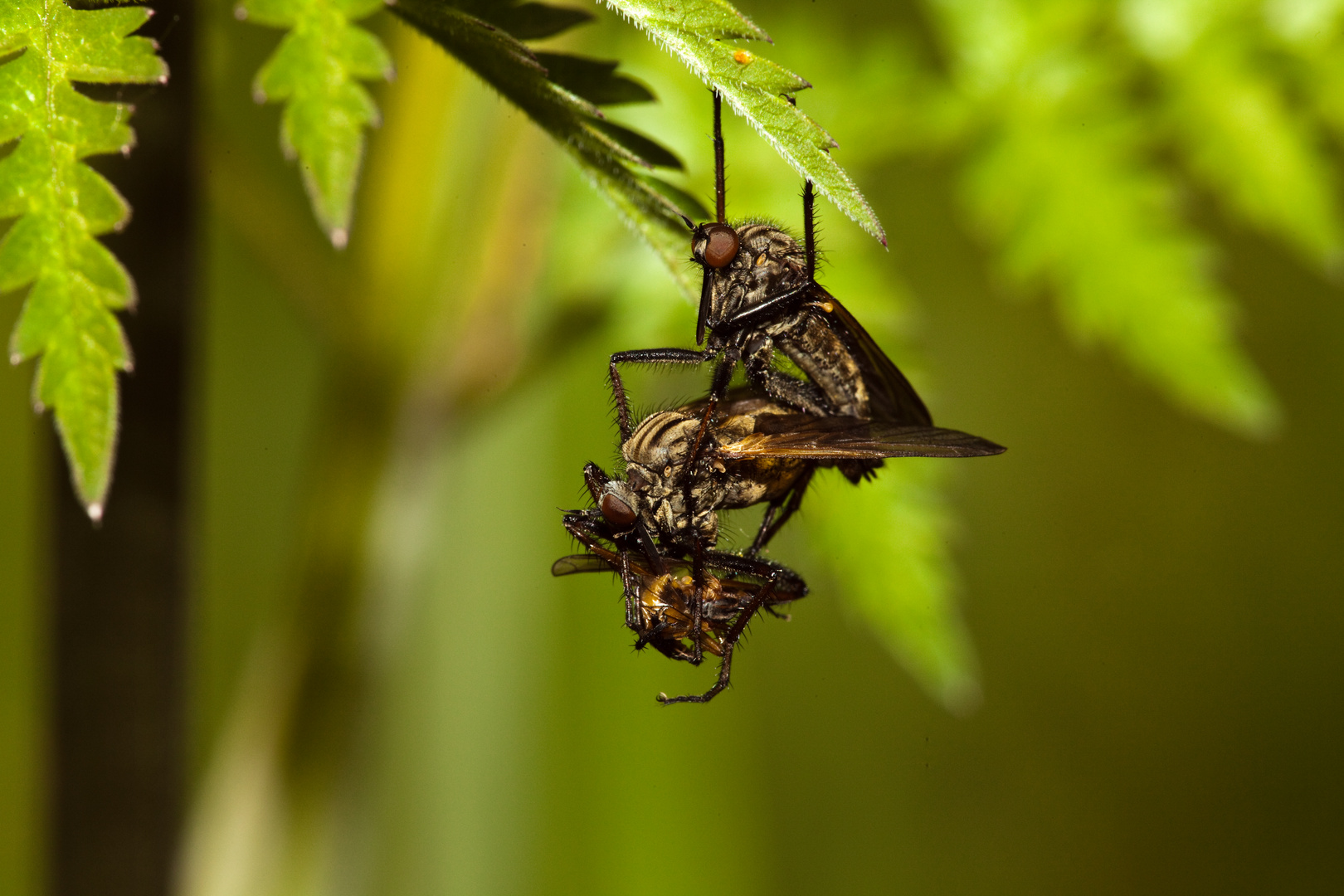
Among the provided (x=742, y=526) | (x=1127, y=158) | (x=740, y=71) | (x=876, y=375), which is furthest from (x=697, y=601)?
(x=1127, y=158)

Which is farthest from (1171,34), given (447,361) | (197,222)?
(197,222)

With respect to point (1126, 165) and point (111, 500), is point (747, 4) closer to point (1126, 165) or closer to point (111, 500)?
point (1126, 165)

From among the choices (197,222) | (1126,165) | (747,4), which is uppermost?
(747,4)

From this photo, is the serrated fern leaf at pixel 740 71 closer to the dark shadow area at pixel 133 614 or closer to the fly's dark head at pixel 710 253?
the fly's dark head at pixel 710 253

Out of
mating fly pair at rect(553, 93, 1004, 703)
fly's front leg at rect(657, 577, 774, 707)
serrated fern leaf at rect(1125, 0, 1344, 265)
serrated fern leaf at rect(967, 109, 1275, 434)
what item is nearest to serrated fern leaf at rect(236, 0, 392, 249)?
mating fly pair at rect(553, 93, 1004, 703)

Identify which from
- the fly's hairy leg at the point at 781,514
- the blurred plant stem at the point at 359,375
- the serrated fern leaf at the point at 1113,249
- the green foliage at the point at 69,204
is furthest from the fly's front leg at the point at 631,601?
the serrated fern leaf at the point at 1113,249

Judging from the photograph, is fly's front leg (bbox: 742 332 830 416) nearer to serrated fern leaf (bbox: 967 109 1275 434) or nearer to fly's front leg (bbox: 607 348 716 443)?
fly's front leg (bbox: 607 348 716 443)

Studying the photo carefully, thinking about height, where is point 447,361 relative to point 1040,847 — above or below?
above
